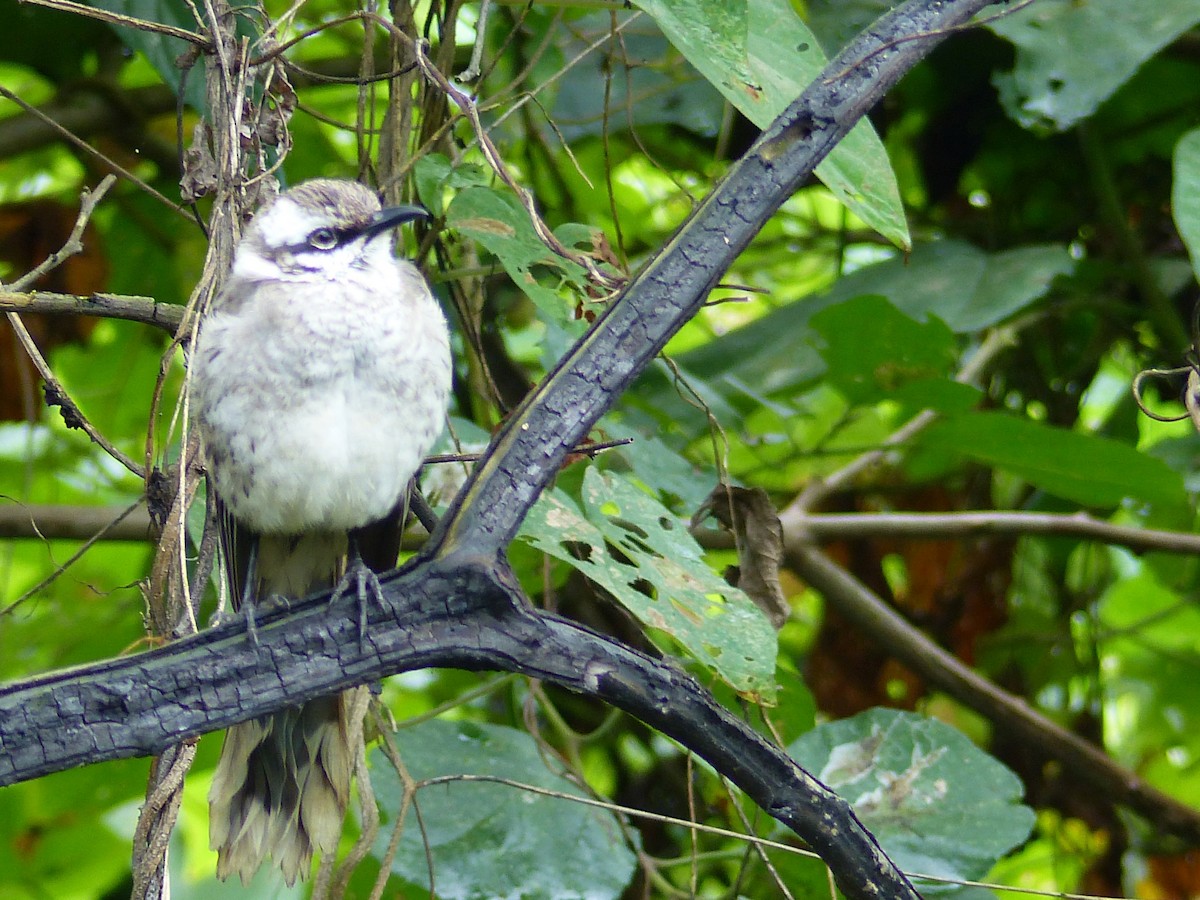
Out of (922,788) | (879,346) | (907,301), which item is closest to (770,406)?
(879,346)

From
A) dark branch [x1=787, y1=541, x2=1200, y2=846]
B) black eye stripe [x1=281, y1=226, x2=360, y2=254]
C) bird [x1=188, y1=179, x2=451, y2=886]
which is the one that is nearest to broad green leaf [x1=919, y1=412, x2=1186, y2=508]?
dark branch [x1=787, y1=541, x2=1200, y2=846]

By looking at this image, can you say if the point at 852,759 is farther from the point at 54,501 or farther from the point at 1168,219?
the point at 54,501

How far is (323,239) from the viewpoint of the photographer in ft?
7.18

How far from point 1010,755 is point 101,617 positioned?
2474 mm

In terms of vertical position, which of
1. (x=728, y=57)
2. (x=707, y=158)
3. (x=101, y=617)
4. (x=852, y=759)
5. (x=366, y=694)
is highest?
(x=707, y=158)

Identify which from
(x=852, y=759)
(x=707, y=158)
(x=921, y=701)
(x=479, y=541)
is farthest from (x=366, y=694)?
(x=707, y=158)

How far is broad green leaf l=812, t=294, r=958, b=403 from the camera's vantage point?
2791mm

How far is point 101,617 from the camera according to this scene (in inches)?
136

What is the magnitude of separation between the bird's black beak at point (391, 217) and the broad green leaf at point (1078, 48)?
5.10 feet

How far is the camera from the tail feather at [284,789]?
2.08 metres

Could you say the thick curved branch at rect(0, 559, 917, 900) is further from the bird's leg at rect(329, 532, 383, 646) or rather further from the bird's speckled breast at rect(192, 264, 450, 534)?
the bird's speckled breast at rect(192, 264, 450, 534)

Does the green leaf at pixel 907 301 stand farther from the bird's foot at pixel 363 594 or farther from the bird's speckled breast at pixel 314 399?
the bird's foot at pixel 363 594

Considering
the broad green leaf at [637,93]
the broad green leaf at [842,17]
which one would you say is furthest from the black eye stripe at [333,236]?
the broad green leaf at [842,17]

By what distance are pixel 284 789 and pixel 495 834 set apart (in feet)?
1.47
